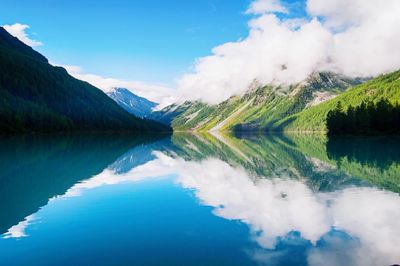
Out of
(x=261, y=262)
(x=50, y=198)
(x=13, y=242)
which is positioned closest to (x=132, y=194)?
(x=50, y=198)

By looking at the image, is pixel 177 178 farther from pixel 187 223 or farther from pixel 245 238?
pixel 245 238

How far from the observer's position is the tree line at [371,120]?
5851 inches

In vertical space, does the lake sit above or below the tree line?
below

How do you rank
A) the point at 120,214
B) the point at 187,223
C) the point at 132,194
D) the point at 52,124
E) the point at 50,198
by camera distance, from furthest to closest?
the point at 52,124
the point at 132,194
the point at 50,198
the point at 120,214
the point at 187,223

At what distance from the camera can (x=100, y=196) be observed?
1152 inches

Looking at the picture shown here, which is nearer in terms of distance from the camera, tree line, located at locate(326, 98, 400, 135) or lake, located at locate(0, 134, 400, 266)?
lake, located at locate(0, 134, 400, 266)

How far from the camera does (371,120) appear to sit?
153m

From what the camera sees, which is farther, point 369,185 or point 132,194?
point 369,185

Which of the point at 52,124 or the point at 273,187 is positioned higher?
the point at 52,124

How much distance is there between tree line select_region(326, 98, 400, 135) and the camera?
488 ft

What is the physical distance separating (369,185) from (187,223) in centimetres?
1962

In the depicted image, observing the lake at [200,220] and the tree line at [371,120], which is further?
the tree line at [371,120]

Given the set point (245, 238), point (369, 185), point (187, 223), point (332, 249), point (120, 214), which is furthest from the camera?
point (369, 185)

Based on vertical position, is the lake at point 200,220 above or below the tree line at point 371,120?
below
